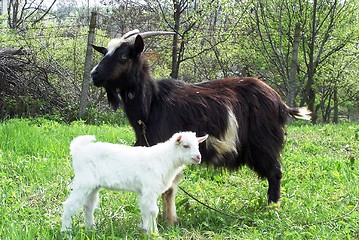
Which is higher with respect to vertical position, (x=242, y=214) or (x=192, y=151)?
(x=192, y=151)

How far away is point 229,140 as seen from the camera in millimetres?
4625

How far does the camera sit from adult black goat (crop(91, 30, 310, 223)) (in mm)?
4309

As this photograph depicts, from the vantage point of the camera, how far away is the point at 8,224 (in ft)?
11.3

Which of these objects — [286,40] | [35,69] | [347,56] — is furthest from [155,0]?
[347,56]

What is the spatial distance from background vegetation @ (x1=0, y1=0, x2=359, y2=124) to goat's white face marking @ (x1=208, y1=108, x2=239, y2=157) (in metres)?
6.60

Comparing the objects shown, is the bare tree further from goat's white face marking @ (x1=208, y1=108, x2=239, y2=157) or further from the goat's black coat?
goat's white face marking @ (x1=208, y1=108, x2=239, y2=157)

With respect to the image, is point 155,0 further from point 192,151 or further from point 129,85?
point 192,151

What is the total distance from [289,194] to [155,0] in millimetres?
10328

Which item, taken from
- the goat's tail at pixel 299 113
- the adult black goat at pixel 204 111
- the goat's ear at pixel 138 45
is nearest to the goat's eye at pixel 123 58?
the adult black goat at pixel 204 111

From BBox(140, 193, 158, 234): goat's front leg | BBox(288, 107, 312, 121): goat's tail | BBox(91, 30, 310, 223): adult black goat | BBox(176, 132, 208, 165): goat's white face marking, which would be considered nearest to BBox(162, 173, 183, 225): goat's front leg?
BBox(91, 30, 310, 223): adult black goat

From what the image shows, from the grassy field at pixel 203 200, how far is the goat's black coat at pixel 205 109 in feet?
1.39

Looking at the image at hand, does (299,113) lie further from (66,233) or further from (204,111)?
(66,233)

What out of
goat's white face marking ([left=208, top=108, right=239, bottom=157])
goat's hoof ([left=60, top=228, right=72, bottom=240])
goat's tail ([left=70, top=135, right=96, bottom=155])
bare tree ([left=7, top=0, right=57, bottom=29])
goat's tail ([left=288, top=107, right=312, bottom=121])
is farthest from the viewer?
bare tree ([left=7, top=0, right=57, bottom=29])

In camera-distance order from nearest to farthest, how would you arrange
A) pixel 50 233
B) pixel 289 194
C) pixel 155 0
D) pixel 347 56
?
pixel 50 233 < pixel 289 194 < pixel 155 0 < pixel 347 56
